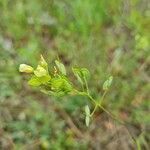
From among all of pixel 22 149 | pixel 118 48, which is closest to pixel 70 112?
pixel 22 149

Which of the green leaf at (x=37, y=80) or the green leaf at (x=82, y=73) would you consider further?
the green leaf at (x=82, y=73)

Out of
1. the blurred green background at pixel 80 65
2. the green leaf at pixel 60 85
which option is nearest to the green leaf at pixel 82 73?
the green leaf at pixel 60 85

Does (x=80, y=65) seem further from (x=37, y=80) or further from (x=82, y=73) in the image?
(x=37, y=80)

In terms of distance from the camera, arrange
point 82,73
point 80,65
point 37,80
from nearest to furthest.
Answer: point 37,80 < point 82,73 < point 80,65

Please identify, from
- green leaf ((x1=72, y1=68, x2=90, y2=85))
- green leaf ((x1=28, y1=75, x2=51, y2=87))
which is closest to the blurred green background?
green leaf ((x1=72, y1=68, x2=90, y2=85))

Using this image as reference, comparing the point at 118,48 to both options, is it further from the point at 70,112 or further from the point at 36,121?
the point at 36,121

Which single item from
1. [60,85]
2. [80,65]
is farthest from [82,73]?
[80,65]

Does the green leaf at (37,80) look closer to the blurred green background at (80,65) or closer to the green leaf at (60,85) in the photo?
the green leaf at (60,85)

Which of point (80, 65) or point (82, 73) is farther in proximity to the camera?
point (80, 65)
